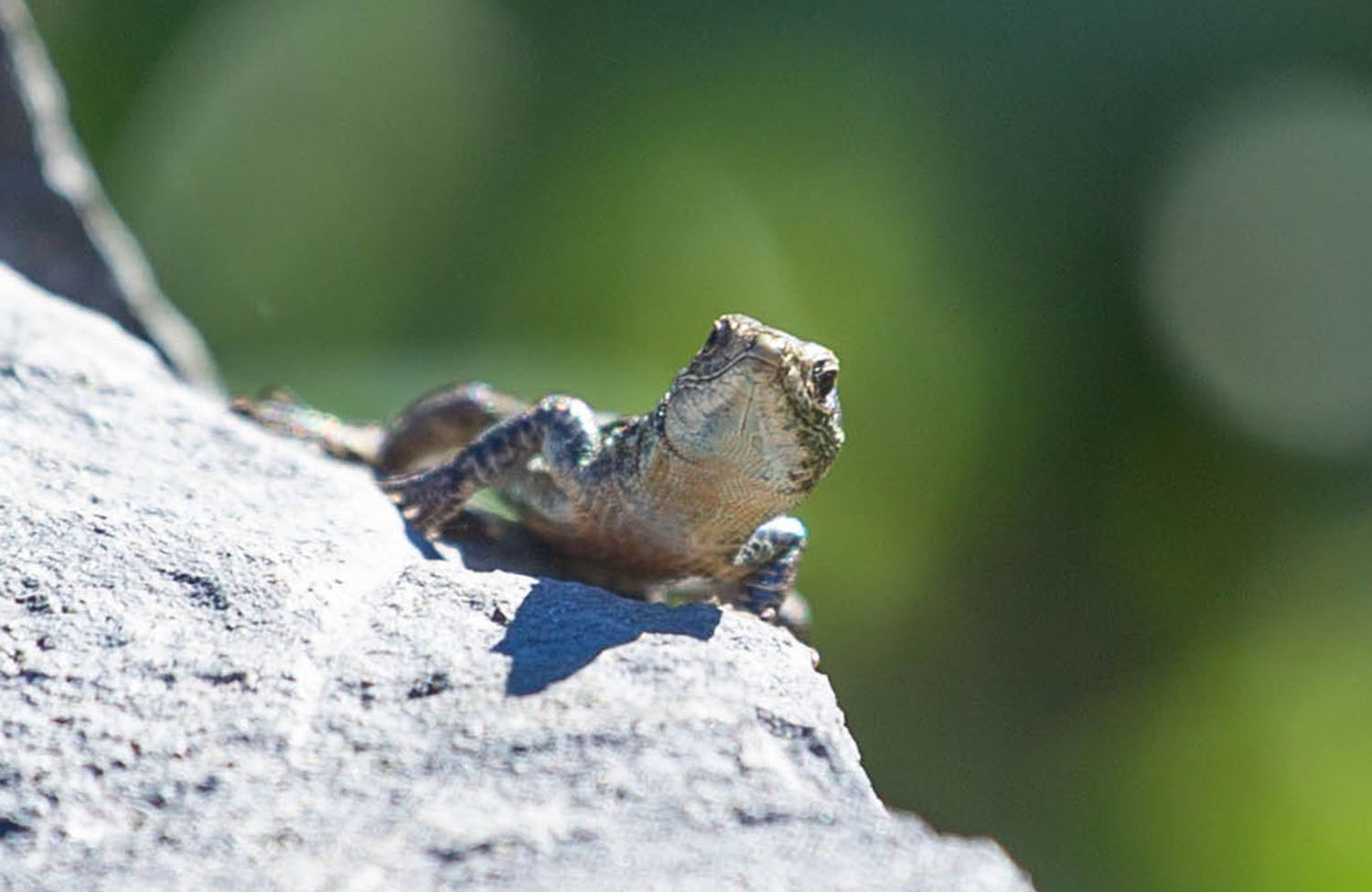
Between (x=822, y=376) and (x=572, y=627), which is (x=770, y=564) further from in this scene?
(x=572, y=627)

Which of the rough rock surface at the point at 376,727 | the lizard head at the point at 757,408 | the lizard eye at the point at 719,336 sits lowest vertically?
the rough rock surface at the point at 376,727

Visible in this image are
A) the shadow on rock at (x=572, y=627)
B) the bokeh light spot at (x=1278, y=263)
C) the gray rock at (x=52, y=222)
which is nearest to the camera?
the shadow on rock at (x=572, y=627)

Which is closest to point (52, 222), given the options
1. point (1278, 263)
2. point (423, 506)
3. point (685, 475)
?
point (423, 506)

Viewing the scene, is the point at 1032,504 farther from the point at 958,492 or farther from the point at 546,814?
the point at 546,814

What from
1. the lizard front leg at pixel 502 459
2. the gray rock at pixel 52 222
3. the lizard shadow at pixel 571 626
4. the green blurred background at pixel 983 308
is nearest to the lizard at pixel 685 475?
the lizard front leg at pixel 502 459

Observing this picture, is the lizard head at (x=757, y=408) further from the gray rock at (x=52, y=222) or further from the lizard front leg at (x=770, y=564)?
the gray rock at (x=52, y=222)

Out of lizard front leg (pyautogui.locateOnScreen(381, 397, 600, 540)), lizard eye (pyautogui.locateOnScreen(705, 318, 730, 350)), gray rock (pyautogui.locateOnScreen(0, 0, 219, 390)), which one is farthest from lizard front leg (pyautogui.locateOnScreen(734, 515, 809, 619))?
gray rock (pyautogui.locateOnScreen(0, 0, 219, 390))

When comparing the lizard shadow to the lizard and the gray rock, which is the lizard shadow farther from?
the gray rock

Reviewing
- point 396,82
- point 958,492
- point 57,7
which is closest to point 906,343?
point 958,492
